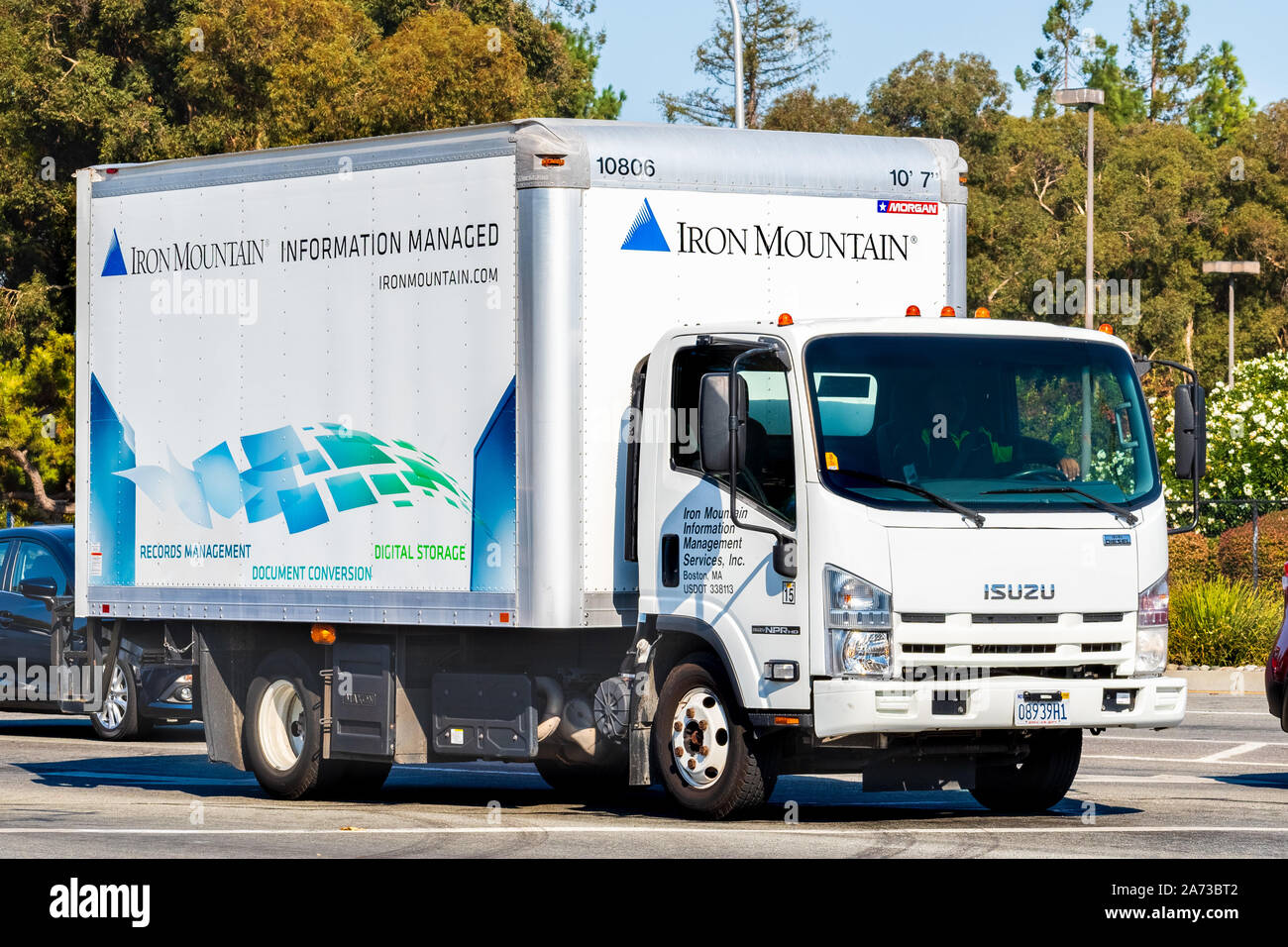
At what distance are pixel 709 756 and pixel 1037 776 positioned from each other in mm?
2102

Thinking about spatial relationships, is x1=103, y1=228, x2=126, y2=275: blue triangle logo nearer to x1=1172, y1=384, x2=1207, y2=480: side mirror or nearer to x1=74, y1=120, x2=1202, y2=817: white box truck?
x1=74, y1=120, x2=1202, y2=817: white box truck

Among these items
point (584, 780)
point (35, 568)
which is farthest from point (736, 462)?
point (35, 568)

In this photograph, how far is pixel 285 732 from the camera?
14594mm

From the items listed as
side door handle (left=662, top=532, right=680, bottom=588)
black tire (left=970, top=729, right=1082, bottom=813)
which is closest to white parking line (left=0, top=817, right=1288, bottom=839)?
black tire (left=970, top=729, right=1082, bottom=813)

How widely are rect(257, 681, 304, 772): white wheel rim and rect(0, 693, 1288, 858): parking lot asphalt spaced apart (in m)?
0.34

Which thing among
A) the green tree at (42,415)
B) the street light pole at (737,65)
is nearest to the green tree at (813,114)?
the green tree at (42,415)

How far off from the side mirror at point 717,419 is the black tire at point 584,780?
12.3ft

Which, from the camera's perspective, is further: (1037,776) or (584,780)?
(584,780)

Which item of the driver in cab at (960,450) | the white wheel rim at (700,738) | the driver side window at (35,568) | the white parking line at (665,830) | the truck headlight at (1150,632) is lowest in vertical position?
the white parking line at (665,830)

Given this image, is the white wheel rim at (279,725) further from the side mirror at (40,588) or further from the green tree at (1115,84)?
the green tree at (1115,84)

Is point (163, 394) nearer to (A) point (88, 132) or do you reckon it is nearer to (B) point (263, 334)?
(B) point (263, 334)

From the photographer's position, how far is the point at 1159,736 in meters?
19.2

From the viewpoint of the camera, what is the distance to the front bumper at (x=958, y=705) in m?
11.3

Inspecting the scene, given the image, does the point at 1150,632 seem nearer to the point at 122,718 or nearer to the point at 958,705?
the point at 958,705
